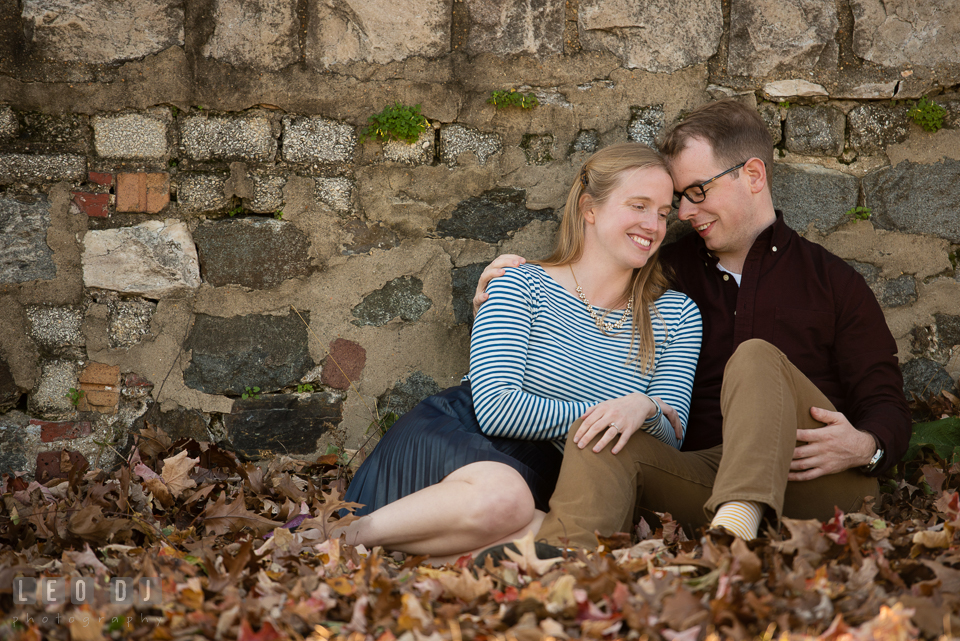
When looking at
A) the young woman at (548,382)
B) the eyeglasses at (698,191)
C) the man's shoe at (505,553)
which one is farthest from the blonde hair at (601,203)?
the man's shoe at (505,553)

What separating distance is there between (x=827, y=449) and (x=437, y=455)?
105 centimetres

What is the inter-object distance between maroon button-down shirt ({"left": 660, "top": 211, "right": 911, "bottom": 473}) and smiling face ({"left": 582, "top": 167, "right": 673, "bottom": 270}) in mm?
316

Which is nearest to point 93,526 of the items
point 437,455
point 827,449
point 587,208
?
point 437,455

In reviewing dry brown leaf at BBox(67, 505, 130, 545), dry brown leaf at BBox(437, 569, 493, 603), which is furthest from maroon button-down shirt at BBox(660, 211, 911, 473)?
dry brown leaf at BBox(67, 505, 130, 545)

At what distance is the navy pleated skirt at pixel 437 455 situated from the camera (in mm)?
1963

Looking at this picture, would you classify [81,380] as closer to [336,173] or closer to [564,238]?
[336,173]

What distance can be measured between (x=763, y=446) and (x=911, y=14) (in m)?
1.78

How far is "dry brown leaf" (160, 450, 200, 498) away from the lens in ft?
7.02

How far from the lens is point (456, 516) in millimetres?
1825

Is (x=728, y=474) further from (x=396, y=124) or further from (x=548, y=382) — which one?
(x=396, y=124)

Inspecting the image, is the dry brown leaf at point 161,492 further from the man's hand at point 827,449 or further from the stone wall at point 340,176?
the man's hand at point 827,449

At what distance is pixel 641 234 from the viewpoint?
227 cm

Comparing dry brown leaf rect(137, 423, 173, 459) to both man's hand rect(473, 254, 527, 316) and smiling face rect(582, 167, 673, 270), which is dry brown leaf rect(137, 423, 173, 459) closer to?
man's hand rect(473, 254, 527, 316)

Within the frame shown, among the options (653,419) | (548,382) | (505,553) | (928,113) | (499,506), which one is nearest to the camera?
(505,553)
